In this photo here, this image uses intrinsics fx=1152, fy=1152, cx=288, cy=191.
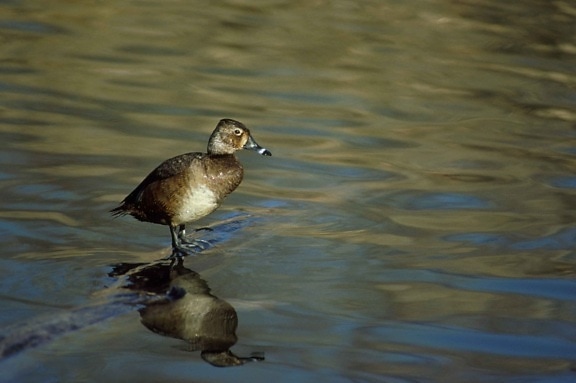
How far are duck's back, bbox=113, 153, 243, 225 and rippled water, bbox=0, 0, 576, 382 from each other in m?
0.34

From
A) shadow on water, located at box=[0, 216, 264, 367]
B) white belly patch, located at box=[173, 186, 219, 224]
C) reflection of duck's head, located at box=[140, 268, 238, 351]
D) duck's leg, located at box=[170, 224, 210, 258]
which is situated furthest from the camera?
duck's leg, located at box=[170, 224, 210, 258]

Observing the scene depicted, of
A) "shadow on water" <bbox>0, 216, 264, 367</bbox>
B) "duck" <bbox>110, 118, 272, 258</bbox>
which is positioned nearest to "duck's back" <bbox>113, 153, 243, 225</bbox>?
"duck" <bbox>110, 118, 272, 258</bbox>

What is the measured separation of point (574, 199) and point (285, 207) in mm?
2257

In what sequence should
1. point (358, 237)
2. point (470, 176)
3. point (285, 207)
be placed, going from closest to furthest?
point (358, 237), point (285, 207), point (470, 176)

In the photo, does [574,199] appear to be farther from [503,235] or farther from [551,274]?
[551,274]

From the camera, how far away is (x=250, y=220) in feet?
26.7

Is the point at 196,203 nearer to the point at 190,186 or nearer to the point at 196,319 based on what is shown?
the point at 190,186

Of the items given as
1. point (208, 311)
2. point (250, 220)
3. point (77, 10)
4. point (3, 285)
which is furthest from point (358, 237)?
point (77, 10)

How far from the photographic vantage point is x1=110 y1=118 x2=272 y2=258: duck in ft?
23.1

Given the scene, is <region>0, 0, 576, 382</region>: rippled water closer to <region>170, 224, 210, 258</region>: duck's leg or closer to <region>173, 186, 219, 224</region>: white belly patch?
<region>170, 224, 210, 258</region>: duck's leg

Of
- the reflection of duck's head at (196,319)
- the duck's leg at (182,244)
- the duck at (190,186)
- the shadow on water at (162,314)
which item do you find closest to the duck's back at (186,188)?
the duck at (190,186)

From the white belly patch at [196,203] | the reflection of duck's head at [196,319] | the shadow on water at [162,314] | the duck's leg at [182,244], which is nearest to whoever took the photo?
the shadow on water at [162,314]

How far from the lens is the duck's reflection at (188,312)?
5.83 metres

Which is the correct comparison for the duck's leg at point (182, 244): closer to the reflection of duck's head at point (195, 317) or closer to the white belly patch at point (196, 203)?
the white belly patch at point (196, 203)
